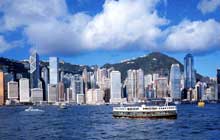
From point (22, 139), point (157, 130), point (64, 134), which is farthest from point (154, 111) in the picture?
point (22, 139)

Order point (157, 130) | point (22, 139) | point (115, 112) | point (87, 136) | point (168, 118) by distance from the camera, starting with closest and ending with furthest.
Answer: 1. point (22, 139)
2. point (87, 136)
3. point (157, 130)
4. point (168, 118)
5. point (115, 112)

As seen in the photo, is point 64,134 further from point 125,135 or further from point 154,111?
point 154,111

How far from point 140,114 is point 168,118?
10663 millimetres

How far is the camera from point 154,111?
546 ft

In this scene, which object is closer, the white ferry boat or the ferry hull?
the ferry hull

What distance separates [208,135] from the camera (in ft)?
342

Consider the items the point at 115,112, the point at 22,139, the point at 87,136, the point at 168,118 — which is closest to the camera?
the point at 22,139

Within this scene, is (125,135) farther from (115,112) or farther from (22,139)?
(115,112)

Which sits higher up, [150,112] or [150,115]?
[150,112]

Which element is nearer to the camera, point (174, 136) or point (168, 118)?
point (174, 136)

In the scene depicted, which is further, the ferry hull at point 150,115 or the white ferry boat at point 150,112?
the white ferry boat at point 150,112

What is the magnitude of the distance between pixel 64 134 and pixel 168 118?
6186 cm

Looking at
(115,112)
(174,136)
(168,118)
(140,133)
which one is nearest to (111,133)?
(140,133)

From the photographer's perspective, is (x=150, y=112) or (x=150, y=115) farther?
(x=150, y=112)
